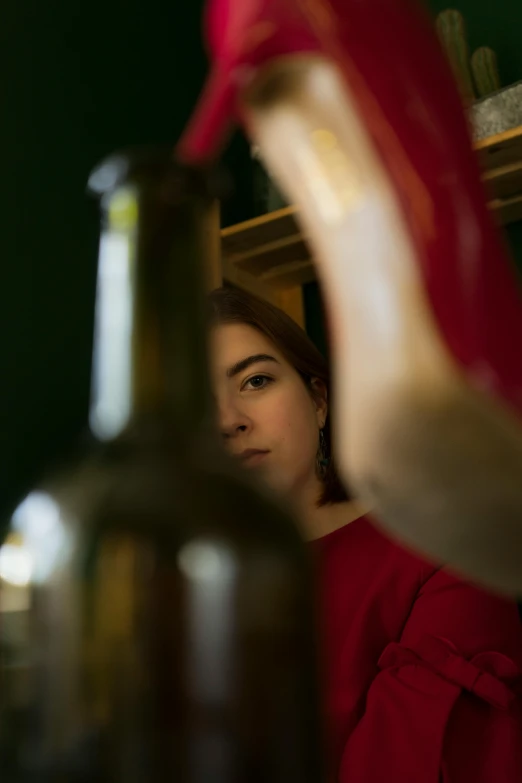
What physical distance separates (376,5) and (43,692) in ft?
0.71

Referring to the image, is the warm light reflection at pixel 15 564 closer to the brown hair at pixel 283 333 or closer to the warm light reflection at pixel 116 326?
the warm light reflection at pixel 116 326

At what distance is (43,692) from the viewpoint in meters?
0.22

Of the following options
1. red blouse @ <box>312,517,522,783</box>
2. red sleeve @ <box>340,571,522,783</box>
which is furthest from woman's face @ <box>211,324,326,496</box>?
red sleeve @ <box>340,571,522,783</box>

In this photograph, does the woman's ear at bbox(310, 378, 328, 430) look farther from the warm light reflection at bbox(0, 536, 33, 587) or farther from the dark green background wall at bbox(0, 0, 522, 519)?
the warm light reflection at bbox(0, 536, 33, 587)

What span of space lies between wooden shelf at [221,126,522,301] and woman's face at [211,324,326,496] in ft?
1.00

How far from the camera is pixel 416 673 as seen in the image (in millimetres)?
696

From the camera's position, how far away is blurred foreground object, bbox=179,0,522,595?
167 millimetres

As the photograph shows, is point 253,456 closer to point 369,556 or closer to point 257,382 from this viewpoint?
point 257,382

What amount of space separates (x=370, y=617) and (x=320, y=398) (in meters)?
0.32

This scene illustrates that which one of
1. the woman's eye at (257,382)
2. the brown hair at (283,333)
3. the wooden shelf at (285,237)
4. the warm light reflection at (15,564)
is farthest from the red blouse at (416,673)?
the wooden shelf at (285,237)

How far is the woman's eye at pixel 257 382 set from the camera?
2.99ft

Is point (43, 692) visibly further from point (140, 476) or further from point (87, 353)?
point (87, 353)

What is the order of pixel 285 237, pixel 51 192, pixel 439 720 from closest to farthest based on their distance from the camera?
1. pixel 439 720
2. pixel 51 192
3. pixel 285 237

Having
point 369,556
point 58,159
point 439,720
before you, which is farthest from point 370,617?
point 58,159
